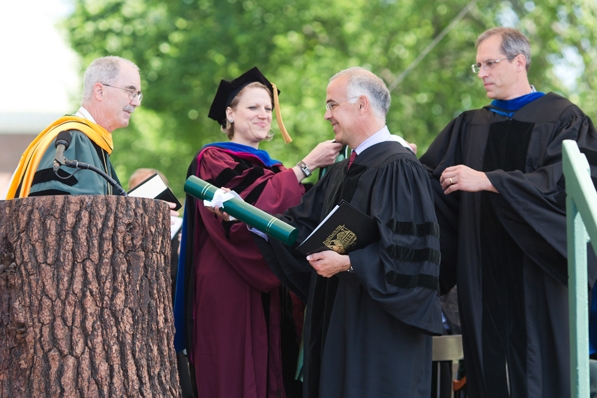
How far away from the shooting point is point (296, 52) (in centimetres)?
1691

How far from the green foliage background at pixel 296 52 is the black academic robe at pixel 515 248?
35.1ft

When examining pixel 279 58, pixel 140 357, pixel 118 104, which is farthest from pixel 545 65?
pixel 140 357

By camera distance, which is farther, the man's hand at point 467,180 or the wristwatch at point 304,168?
the wristwatch at point 304,168

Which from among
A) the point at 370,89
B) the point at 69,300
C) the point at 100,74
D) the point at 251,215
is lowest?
the point at 69,300

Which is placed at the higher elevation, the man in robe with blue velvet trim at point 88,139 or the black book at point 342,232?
the man in robe with blue velvet trim at point 88,139

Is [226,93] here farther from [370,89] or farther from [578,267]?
[578,267]

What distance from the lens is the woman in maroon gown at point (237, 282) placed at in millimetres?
4785

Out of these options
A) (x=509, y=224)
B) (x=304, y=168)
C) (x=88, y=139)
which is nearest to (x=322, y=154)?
(x=304, y=168)

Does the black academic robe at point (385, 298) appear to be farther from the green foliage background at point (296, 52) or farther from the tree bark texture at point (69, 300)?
the green foliage background at point (296, 52)

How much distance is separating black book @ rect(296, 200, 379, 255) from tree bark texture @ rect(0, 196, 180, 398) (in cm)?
92

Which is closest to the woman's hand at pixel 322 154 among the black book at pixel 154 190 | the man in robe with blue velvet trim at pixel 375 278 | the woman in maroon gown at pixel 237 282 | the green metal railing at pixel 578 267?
the woman in maroon gown at pixel 237 282

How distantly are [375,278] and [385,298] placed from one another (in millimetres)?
107

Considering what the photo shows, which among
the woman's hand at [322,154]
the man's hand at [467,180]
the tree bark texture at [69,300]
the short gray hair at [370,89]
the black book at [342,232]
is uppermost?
the short gray hair at [370,89]

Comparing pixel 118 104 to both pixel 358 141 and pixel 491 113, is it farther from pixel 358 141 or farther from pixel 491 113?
pixel 491 113
